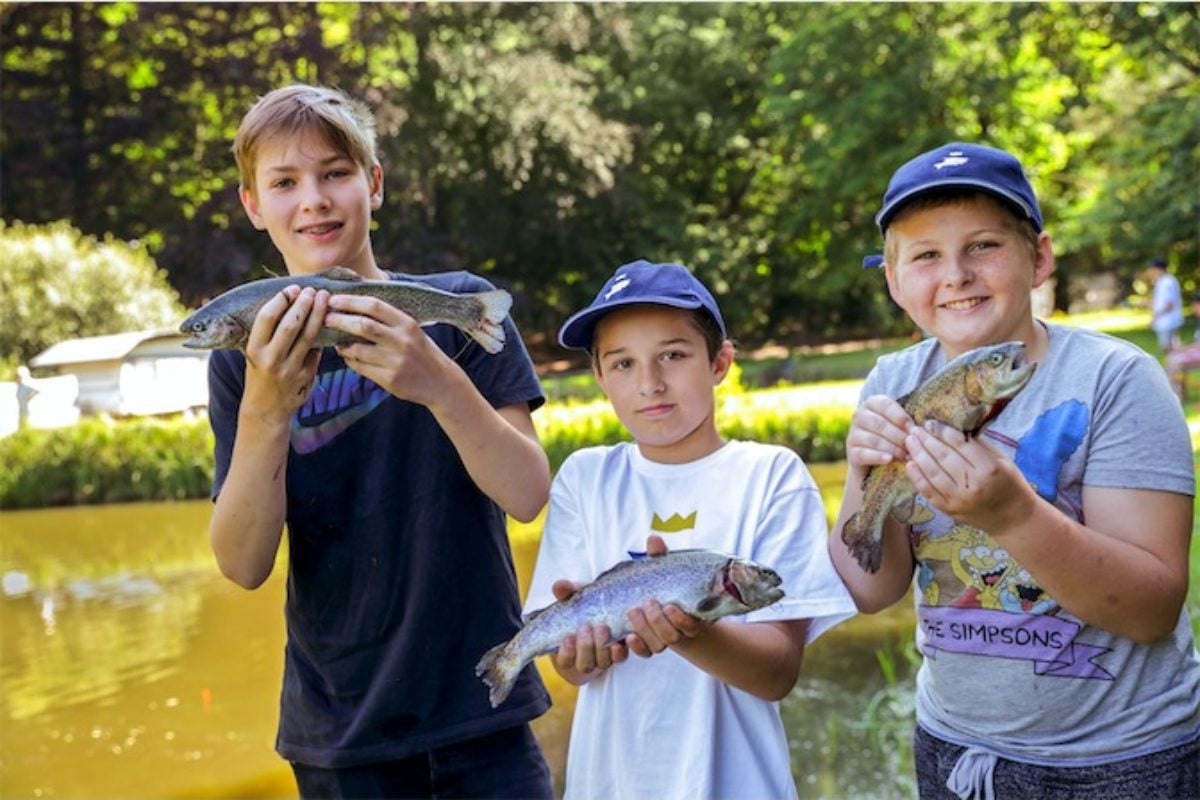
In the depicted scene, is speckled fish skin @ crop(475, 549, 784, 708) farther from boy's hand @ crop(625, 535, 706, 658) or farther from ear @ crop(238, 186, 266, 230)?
ear @ crop(238, 186, 266, 230)

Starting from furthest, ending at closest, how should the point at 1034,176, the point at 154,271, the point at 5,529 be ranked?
the point at 1034,176 < the point at 154,271 < the point at 5,529

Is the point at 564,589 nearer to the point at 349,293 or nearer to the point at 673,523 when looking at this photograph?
the point at 673,523

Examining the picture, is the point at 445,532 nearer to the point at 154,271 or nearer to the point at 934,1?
the point at 154,271

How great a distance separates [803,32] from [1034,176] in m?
6.26

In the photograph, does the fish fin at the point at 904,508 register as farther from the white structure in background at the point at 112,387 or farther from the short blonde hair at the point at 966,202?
the white structure in background at the point at 112,387

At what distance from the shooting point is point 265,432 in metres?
2.24

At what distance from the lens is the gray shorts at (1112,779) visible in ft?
6.63

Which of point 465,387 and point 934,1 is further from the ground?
point 934,1

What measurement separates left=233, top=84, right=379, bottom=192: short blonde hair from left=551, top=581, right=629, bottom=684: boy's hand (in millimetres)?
964

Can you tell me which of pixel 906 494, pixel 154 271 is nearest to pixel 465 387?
pixel 906 494

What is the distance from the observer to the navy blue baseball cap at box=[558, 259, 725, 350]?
2.32m

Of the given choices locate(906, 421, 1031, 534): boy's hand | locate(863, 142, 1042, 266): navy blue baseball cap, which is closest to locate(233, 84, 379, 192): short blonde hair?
locate(863, 142, 1042, 266): navy blue baseball cap

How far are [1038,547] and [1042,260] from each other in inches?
23.7

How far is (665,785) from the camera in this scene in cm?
221
